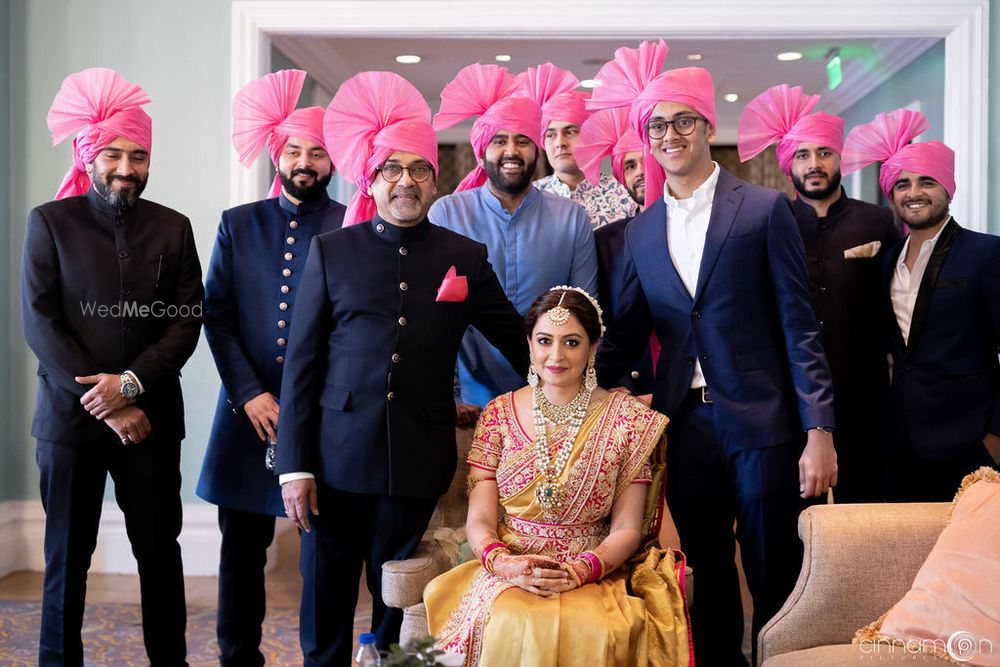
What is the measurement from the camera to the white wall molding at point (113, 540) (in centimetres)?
495

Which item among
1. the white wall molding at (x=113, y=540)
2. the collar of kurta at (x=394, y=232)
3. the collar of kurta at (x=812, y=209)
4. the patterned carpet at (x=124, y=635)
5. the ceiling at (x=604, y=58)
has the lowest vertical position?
the patterned carpet at (x=124, y=635)

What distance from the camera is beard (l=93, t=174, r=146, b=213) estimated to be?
320cm

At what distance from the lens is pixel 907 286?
11.9ft

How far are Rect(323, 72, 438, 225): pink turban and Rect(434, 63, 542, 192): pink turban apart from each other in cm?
42

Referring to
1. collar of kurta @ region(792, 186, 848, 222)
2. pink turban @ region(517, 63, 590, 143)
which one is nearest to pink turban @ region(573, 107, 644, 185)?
pink turban @ region(517, 63, 590, 143)

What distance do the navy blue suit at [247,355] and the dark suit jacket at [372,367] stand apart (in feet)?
1.48

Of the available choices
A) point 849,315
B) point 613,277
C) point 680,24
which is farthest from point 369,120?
point 680,24

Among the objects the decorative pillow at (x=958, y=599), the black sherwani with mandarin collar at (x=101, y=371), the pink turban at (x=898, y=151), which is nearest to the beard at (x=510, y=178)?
the black sherwani with mandarin collar at (x=101, y=371)

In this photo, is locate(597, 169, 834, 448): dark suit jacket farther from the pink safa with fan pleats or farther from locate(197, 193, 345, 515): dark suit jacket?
locate(197, 193, 345, 515): dark suit jacket

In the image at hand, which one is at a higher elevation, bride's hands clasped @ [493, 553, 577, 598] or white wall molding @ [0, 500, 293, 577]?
bride's hands clasped @ [493, 553, 577, 598]

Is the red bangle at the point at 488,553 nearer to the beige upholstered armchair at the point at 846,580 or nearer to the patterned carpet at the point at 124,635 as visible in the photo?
the beige upholstered armchair at the point at 846,580

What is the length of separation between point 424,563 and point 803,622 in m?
0.96

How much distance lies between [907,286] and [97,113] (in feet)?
8.87

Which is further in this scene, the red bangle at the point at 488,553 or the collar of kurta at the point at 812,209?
the collar of kurta at the point at 812,209
